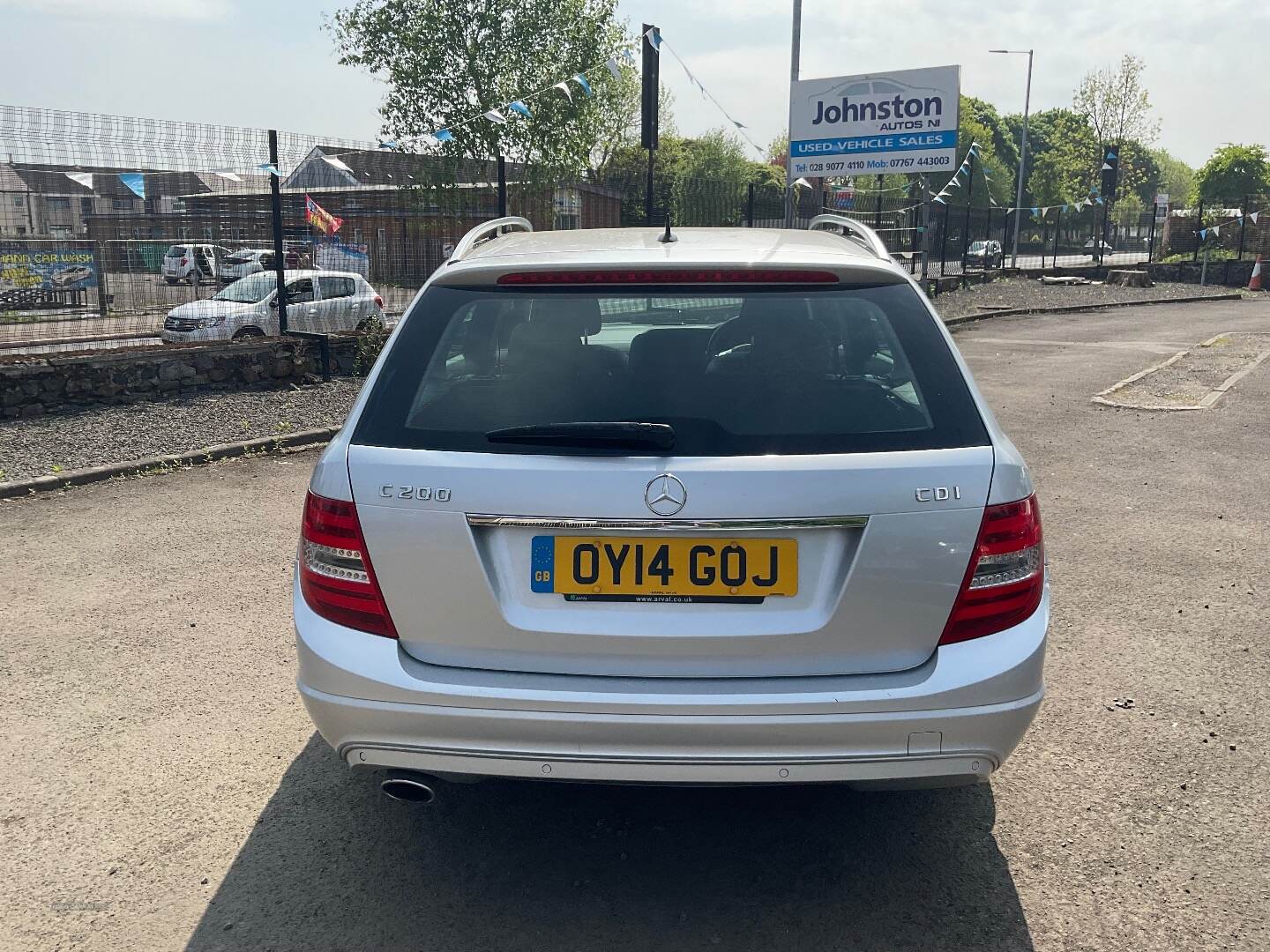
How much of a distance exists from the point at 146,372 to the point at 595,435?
897cm

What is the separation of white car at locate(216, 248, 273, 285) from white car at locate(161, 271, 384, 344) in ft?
0.26

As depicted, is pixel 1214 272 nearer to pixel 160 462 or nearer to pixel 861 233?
pixel 160 462

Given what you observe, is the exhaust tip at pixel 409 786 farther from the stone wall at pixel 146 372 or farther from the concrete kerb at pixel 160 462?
the stone wall at pixel 146 372

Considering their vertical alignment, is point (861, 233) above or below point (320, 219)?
below

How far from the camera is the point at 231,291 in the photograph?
1178 centimetres

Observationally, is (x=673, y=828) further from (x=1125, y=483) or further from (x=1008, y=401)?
(x=1008, y=401)

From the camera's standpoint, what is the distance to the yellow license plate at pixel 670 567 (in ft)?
8.03

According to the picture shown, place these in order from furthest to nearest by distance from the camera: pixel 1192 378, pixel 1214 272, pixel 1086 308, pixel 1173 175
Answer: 1. pixel 1173 175
2. pixel 1214 272
3. pixel 1086 308
4. pixel 1192 378

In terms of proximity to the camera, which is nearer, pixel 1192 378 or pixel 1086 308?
pixel 1192 378

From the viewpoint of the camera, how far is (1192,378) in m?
12.9

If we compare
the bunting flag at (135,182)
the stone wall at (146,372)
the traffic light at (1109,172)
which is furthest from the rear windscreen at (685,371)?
the traffic light at (1109,172)

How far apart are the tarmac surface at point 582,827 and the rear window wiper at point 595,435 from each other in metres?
1.22

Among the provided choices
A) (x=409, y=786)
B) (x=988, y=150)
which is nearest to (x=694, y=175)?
(x=988, y=150)

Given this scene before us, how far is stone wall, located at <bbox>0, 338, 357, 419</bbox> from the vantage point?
9391mm
